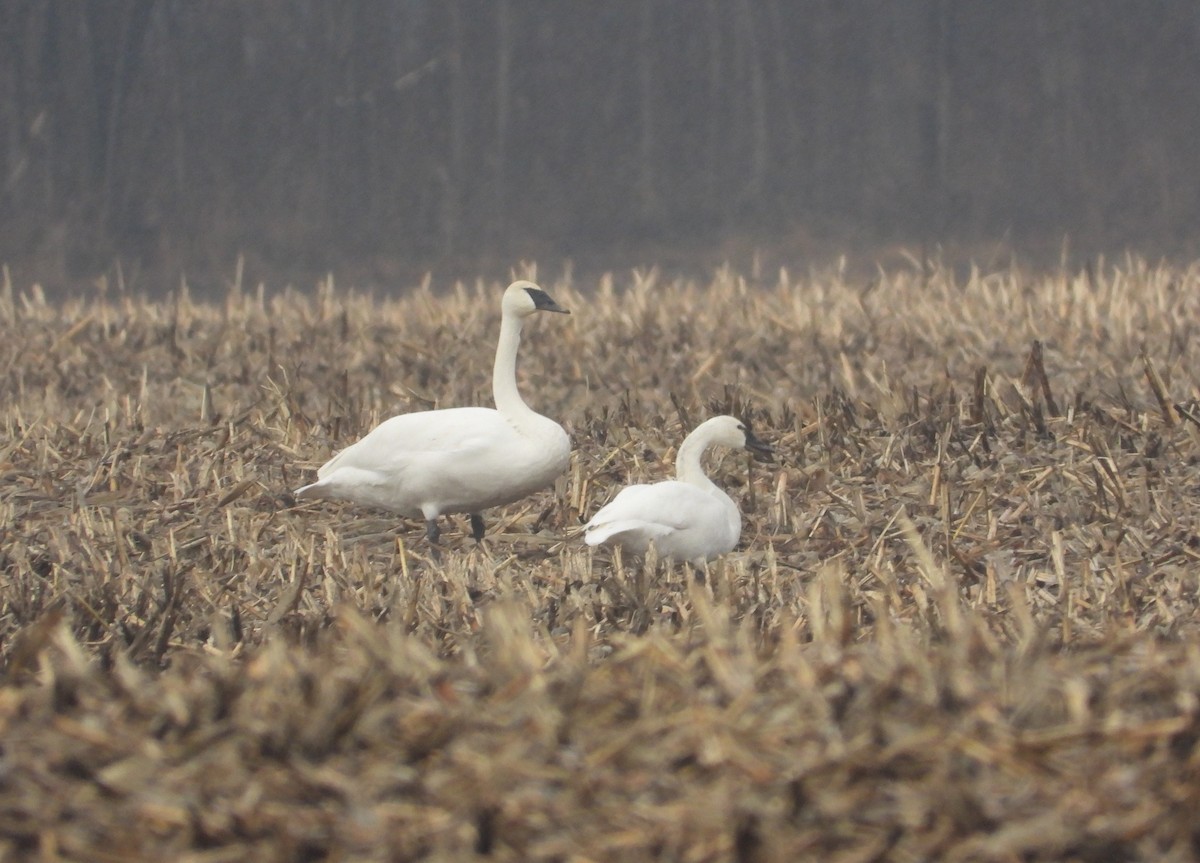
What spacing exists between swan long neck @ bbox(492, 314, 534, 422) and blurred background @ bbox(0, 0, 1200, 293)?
5.94 m

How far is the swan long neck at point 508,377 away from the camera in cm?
608

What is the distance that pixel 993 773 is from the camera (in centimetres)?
291

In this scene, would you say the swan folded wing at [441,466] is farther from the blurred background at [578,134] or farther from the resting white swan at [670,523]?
the blurred background at [578,134]

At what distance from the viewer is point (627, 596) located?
16.3 feet

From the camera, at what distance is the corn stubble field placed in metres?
2.89

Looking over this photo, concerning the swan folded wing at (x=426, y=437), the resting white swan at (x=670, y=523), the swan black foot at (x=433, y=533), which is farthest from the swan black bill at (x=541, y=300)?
the resting white swan at (x=670, y=523)

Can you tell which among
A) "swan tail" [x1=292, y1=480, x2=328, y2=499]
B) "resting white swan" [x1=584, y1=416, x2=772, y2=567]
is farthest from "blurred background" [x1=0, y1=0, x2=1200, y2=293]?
"resting white swan" [x1=584, y1=416, x2=772, y2=567]

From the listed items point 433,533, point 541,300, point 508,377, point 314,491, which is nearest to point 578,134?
point 541,300

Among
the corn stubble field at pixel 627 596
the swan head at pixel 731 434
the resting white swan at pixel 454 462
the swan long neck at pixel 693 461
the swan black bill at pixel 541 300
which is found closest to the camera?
the corn stubble field at pixel 627 596

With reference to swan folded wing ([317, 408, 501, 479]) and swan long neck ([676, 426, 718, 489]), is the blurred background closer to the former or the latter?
swan long neck ([676, 426, 718, 489])

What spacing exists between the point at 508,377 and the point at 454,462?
20.8 inches

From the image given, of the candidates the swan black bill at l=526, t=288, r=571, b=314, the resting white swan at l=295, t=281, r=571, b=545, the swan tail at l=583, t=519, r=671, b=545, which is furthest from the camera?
the swan black bill at l=526, t=288, r=571, b=314

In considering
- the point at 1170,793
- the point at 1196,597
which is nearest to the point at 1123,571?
the point at 1196,597

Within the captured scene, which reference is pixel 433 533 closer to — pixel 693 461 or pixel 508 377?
pixel 508 377
